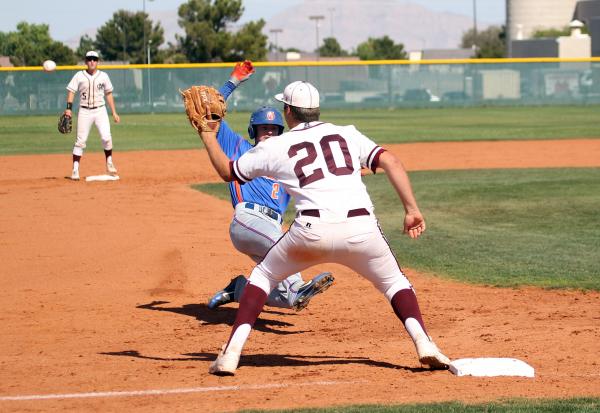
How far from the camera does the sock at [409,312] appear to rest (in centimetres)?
575

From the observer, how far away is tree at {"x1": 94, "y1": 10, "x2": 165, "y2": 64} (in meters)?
73.6

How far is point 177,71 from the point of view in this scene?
1535 inches

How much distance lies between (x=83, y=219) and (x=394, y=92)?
105ft

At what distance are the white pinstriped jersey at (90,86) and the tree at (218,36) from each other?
48200 mm

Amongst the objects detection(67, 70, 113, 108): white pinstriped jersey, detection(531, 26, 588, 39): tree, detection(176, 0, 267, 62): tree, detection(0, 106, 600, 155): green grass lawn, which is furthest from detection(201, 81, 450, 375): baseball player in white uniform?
detection(531, 26, 588, 39): tree

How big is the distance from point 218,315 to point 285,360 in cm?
179

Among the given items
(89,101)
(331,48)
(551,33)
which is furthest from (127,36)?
(89,101)

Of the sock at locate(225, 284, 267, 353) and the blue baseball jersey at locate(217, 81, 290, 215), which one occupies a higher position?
the blue baseball jersey at locate(217, 81, 290, 215)

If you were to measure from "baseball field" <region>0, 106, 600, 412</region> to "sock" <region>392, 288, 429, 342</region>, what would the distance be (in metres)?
0.25

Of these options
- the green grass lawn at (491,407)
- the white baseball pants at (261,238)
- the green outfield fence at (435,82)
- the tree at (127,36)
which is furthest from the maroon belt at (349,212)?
the tree at (127,36)

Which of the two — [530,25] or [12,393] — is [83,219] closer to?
[12,393]

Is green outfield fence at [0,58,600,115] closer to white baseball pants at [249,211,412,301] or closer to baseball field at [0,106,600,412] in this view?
baseball field at [0,106,600,412]

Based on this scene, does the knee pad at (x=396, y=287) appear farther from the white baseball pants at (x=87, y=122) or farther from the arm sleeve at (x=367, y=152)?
the white baseball pants at (x=87, y=122)

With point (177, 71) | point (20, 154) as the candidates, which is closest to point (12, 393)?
point (20, 154)
